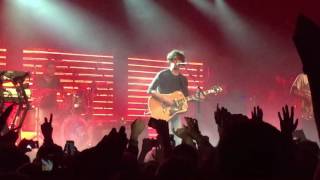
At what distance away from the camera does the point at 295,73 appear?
13508mm

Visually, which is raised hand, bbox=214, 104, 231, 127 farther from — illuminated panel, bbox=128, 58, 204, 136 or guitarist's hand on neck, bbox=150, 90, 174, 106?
illuminated panel, bbox=128, 58, 204, 136

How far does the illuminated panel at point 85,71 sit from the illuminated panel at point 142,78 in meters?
0.65

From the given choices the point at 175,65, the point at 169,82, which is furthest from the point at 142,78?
the point at 169,82

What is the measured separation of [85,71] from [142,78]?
5.24ft

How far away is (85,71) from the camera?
12.2 meters

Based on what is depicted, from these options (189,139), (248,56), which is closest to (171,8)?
(248,56)

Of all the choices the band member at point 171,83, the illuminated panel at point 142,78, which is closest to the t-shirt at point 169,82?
the band member at point 171,83

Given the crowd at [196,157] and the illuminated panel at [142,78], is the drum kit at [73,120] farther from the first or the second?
the crowd at [196,157]

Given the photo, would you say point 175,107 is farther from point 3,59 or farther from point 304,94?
point 3,59

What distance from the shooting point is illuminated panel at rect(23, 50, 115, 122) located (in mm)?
11508

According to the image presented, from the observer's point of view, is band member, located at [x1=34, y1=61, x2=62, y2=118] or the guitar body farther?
the guitar body

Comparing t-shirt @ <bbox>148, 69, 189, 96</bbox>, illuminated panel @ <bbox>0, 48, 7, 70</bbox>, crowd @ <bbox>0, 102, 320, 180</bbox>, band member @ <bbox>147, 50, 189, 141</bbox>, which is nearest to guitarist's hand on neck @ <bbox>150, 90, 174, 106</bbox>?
band member @ <bbox>147, 50, 189, 141</bbox>

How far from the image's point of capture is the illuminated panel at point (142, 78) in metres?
12.6

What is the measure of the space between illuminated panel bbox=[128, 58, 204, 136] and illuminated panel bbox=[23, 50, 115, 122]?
2.12 ft
